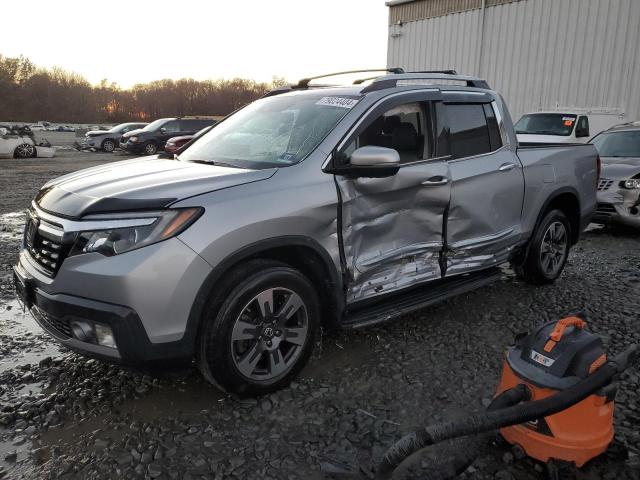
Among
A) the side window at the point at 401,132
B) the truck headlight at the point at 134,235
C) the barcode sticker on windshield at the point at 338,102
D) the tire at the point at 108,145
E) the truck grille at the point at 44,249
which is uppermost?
the barcode sticker on windshield at the point at 338,102

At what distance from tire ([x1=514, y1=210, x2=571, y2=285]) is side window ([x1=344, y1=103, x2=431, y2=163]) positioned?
1701 mm

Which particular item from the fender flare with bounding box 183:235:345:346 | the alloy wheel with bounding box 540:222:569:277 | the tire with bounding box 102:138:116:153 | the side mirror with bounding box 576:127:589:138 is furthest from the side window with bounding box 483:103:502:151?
the tire with bounding box 102:138:116:153

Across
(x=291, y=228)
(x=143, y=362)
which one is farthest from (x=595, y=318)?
(x=143, y=362)

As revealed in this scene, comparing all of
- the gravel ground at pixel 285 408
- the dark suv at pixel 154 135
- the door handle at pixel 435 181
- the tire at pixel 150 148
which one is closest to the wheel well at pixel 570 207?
the gravel ground at pixel 285 408

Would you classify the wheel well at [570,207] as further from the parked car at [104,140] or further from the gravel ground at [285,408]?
the parked car at [104,140]

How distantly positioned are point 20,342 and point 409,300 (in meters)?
2.75

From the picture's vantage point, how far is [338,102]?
3.44 metres

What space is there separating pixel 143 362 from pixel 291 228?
3.31 feet

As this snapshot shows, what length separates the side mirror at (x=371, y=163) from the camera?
2971 millimetres

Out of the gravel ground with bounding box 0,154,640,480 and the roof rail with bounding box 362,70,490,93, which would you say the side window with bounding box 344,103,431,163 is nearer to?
the roof rail with bounding box 362,70,490,93

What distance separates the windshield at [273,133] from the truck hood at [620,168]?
5.59 m

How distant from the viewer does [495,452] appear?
2457mm

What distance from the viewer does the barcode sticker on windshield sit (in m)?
3.36

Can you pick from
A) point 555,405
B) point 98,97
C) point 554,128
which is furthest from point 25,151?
point 98,97
